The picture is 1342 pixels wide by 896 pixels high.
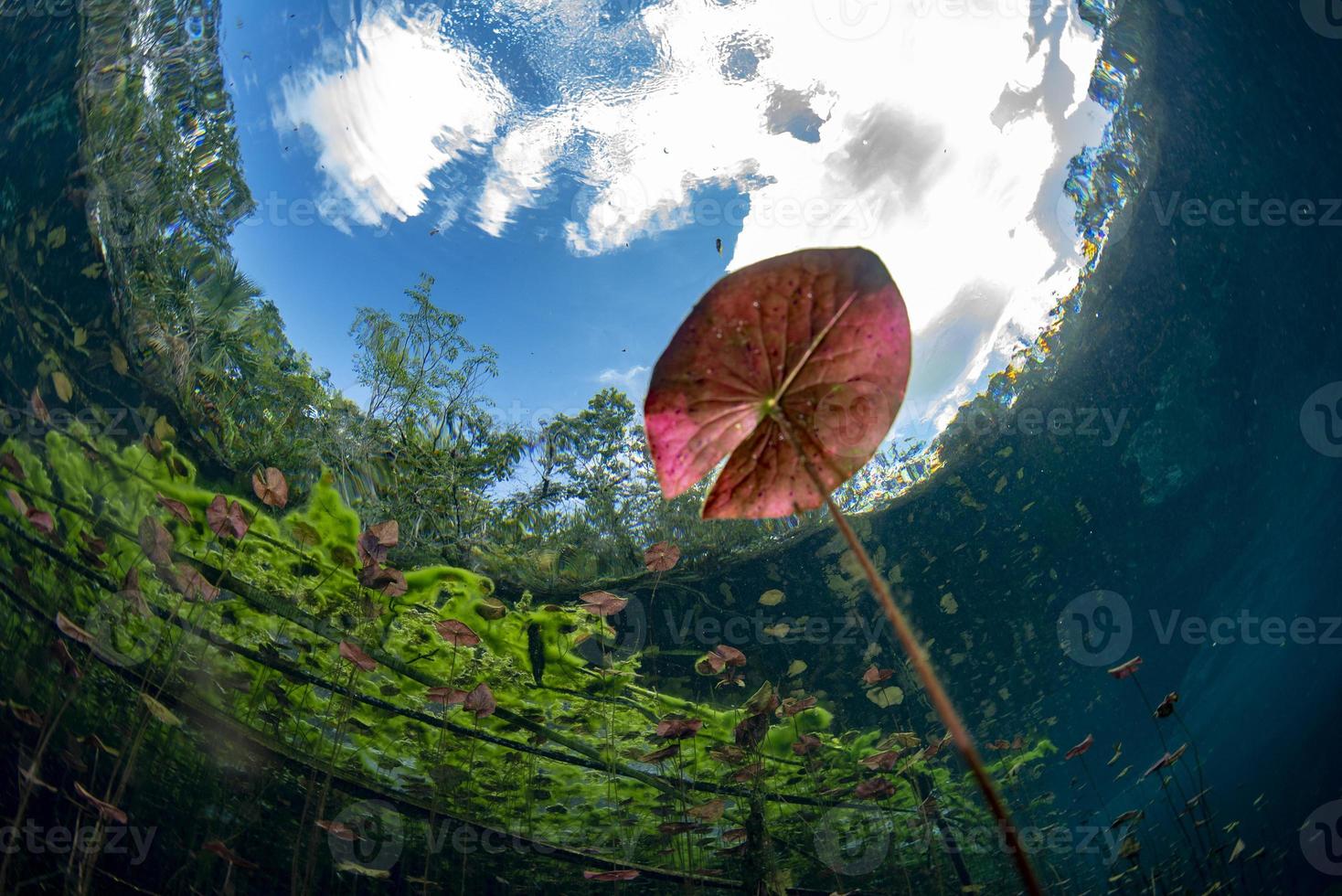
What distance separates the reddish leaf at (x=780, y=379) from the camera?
125 cm

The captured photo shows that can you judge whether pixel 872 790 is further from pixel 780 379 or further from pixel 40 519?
pixel 40 519

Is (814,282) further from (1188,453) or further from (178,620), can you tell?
(1188,453)

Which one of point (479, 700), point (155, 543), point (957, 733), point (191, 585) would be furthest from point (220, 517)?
point (957, 733)

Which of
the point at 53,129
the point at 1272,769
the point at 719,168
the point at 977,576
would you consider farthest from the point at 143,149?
the point at 1272,769

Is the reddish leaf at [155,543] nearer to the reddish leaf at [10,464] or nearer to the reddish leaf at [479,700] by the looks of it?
the reddish leaf at [10,464]

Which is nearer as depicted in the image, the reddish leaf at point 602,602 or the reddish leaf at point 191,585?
the reddish leaf at point 602,602

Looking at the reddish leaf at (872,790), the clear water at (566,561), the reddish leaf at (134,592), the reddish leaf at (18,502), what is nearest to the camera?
the reddish leaf at (134,592)

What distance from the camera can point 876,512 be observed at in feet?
31.3

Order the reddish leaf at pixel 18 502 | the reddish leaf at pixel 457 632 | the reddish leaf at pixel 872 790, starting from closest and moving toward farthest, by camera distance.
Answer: the reddish leaf at pixel 457 632 → the reddish leaf at pixel 872 790 → the reddish leaf at pixel 18 502

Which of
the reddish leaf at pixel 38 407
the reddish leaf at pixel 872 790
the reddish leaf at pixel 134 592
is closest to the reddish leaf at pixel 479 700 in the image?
the reddish leaf at pixel 134 592

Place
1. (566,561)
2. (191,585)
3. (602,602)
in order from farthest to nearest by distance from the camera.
Answer: (566,561) < (191,585) < (602,602)

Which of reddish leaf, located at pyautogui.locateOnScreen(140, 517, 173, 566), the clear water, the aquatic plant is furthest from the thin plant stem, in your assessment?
reddish leaf, located at pyautogui.locateOnScreen(140, 517, 173, 566)

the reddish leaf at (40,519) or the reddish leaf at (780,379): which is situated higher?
the reddish leaf at (40,519)

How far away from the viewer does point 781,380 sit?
4.59ft
